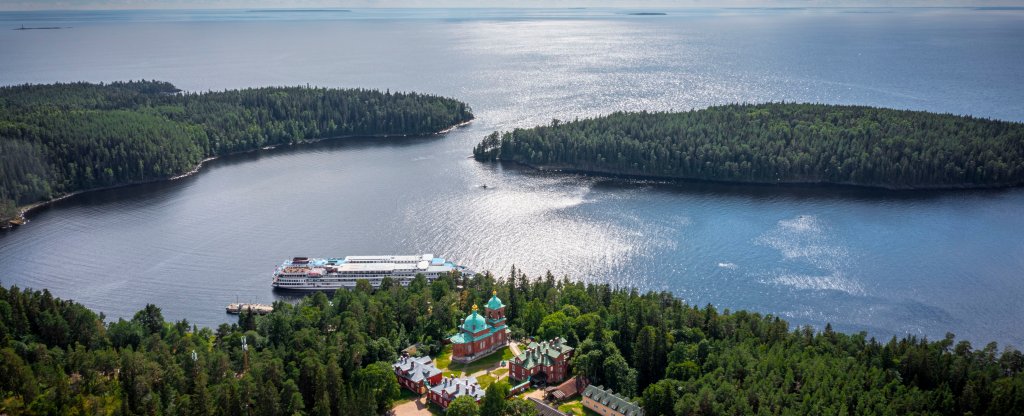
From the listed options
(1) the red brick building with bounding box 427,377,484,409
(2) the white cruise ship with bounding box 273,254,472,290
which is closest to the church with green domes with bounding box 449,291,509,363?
(1) the red brick building with bounding box 427,377,484,409

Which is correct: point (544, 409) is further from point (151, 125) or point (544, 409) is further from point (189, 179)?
point (151, 125)

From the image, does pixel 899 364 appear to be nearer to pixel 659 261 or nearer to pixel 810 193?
pixel 659 261

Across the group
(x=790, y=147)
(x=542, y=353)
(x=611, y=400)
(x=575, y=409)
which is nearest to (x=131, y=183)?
(x=542, y=353)

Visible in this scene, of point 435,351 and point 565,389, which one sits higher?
point 435,351

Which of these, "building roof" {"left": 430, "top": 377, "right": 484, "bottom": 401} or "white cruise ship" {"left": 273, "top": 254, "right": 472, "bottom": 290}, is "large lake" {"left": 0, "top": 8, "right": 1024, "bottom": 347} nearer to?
"white cruise ship" {"left": 273, "top": 254, "right": 472, "bottom": 290}

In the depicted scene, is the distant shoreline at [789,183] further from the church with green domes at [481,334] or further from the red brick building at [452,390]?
the red brick building at [452,390]

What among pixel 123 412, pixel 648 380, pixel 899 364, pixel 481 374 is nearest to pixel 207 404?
pixel 123 412
